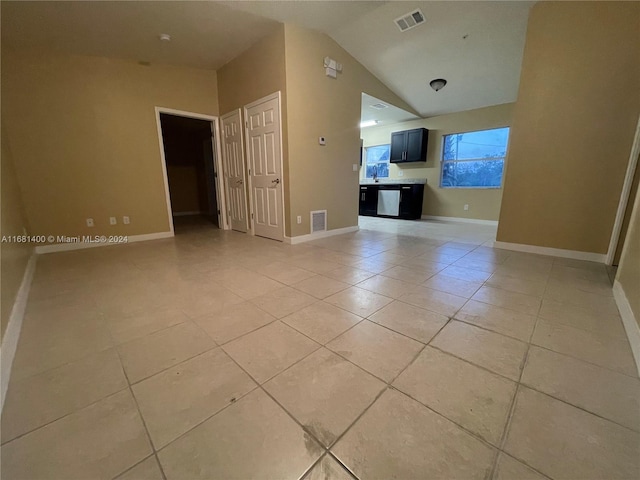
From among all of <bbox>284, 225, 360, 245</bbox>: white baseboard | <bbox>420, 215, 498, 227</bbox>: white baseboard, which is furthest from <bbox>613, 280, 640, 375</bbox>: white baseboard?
<bbox>420, 215, 498, 227</bbox>: white baseboard

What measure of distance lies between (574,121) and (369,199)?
4.26 meters

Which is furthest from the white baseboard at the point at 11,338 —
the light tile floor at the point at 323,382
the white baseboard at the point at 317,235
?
the white baseboard at the point at 317,235

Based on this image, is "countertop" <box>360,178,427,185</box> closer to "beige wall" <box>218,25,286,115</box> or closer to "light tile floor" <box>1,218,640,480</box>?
"beige wall" <box>218,25,286,115</box>

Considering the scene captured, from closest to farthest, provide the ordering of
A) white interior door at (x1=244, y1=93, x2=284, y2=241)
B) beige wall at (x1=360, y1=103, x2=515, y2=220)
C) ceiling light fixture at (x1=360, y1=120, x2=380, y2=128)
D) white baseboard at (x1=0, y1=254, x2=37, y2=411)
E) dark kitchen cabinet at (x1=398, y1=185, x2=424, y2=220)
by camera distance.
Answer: white baseboard at (x1=0, y1=254, x2=37, y2=411), white interior door at (x1=244, y1=93, x2=284, y2=241), beige wall at (x1=360, y1=103, x2=515, y2=220), dark kitchen cabinet at (x1=398, y1=185, x2=424, y2=220), ceiling light fixture at (x1=360, y1=120, x2=380, y2=128)

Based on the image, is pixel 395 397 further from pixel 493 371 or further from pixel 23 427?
pixel 23 427

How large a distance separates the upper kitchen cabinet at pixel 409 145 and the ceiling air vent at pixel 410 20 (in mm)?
2979

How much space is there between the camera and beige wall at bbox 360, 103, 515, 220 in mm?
5371

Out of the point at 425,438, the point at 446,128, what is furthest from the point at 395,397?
the point at 446,128

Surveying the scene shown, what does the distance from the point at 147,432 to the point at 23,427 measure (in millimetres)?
442

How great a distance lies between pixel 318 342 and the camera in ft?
4.42

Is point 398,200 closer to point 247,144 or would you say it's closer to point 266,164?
point 266,164

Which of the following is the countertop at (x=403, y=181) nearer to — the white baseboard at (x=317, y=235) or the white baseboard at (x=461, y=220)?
the white baseboard at (x=461, y=220)

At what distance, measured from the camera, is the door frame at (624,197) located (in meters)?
2.43

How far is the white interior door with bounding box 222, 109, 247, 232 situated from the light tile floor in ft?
8.05
